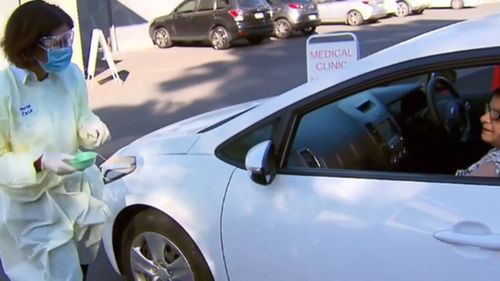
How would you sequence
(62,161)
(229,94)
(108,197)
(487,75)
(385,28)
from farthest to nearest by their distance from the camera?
(385,28) < (229,94) < (108,197) < (487,75) < (62,161)

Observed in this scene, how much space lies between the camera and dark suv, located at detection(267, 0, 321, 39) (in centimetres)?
2075

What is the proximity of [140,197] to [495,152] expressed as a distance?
1701 millimetres

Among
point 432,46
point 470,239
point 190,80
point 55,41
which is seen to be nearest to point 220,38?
point 190,80

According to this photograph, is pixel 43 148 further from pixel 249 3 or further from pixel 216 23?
pixel 249 3

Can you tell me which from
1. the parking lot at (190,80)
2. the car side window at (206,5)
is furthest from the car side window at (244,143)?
the car side window at (206,5)

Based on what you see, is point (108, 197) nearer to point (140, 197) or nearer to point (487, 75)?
point (140, 197)

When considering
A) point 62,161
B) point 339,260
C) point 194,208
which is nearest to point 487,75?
point 339,260

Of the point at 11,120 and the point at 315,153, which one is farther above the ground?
the point at 11,120

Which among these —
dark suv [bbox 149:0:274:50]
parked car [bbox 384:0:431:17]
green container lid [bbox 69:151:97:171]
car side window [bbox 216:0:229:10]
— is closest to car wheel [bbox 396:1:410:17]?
parked car [bbox 384:0:431:17]

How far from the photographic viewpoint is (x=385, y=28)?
73.5 ft

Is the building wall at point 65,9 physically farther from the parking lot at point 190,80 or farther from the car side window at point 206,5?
the car side window at point 206,5

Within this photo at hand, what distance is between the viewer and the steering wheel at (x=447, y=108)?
11.3ft

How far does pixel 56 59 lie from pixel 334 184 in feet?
4.22

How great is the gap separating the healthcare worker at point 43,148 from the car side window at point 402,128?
98 cm
